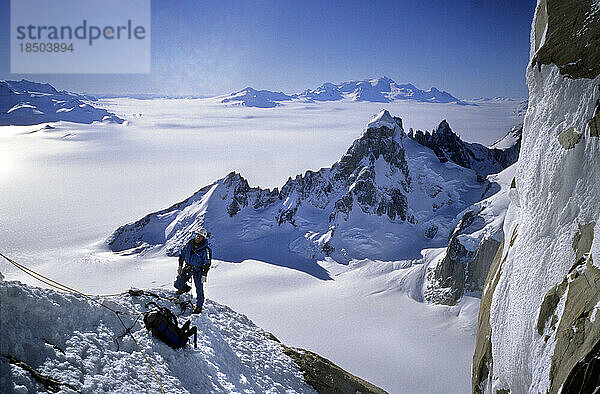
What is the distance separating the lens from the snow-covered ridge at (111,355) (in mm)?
5711

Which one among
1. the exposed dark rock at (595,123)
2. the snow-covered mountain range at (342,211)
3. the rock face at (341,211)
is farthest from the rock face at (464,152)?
the exposed dark rock at (595,123)

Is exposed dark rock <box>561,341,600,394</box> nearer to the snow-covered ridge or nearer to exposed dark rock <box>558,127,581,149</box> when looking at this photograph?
exposed dark rock <box>558,127,581,149</box>

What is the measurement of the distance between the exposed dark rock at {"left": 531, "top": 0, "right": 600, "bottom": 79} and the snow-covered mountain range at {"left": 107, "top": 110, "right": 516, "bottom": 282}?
62187mm

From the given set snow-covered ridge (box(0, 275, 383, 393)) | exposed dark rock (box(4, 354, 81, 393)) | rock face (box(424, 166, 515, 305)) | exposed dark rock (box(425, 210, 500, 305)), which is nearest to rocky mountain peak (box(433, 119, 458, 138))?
rock face (box(424, 166, 515, 305))

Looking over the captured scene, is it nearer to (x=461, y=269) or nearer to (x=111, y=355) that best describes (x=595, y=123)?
(x=111, y=355)

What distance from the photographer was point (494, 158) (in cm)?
10369

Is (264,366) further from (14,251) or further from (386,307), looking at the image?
(14,251)

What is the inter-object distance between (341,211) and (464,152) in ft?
152

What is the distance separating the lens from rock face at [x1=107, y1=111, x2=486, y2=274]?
7250cm

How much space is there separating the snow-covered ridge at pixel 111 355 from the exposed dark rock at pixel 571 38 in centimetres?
1063

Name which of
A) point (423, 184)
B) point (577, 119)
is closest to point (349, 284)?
point (423, 184)

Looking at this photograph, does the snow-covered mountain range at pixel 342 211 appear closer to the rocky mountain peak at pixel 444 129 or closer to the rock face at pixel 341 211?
the rock face at pixel 341 211

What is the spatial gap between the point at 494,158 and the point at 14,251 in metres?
141

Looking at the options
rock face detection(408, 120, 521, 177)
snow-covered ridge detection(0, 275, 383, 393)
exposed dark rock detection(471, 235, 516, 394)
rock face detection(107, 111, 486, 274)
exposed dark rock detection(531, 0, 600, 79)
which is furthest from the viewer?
rock face detection(408, 120, 521, 177)
